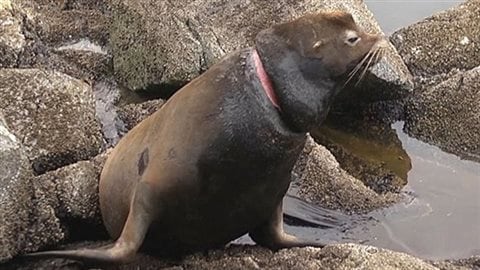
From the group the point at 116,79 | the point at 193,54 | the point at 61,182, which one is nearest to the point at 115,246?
the point at 61,182

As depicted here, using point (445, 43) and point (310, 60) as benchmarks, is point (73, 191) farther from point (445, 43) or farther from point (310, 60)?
point (445, 43)

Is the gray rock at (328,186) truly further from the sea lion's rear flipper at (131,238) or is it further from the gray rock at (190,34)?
the sea lion's rear flipper at (131,238)

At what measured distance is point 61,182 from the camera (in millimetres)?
Answer: 6301

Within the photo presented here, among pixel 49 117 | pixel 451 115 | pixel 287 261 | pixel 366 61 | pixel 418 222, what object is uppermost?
pixel 366 61

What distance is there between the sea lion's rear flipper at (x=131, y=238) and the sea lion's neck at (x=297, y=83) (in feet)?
2.85

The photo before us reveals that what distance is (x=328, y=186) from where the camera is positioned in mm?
7406

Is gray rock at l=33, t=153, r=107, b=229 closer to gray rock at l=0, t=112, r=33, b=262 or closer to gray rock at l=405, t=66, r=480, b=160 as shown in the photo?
gray rock at l=0, t=112, r=33, b=262

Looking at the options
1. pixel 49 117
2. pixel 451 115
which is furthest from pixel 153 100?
pixel 451 115

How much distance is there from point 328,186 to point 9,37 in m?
3.00

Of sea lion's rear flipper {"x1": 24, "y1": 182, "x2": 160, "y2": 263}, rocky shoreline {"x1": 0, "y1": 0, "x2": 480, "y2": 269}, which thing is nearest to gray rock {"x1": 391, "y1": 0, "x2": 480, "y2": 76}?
rocky shoreline {"x1": 0, "y1": 0, "x2": 480, "y2": 269}

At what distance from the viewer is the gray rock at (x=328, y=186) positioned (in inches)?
291

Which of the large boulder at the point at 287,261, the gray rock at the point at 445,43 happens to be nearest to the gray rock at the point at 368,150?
the gray rock at the point at 445,43

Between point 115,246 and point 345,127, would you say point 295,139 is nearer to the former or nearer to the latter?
point 115,246

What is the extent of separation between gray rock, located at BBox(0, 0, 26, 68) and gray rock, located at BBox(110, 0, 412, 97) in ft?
3.14
